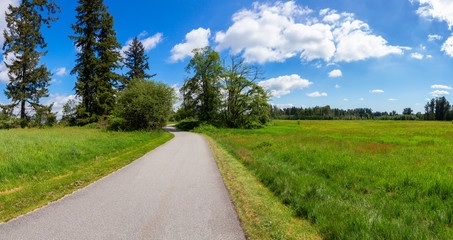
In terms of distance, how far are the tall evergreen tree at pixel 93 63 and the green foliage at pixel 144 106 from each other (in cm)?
721

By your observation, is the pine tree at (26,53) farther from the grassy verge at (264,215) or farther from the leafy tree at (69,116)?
the grassy verge at (264,215)

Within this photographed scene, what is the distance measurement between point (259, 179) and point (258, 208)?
2462 mm

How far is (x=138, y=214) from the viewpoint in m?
4.29

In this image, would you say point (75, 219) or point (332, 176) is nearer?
point (75, 219)

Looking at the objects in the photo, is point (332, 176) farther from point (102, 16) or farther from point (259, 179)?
point (102, 16)

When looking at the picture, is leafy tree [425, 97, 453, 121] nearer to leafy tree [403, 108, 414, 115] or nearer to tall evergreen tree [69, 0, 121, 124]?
leafy tree [403, 108, 414, 115]

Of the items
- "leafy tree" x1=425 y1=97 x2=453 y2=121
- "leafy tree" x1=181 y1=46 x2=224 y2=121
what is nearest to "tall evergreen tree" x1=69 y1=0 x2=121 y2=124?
"leafy tree" x1=181 y1=46 x2=224 y2=121

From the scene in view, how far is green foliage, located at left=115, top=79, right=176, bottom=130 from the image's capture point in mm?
25016

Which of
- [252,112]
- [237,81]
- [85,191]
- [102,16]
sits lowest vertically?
[85,191]

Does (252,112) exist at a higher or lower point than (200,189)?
higher

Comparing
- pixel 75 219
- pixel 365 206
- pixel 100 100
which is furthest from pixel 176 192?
pixel 100 100

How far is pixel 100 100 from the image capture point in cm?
3084

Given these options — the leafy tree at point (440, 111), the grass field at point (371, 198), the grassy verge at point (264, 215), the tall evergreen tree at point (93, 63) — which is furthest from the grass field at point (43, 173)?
the leafy tree at point (440, 111)

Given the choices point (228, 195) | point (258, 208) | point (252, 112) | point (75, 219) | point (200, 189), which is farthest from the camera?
point (252, 112)
